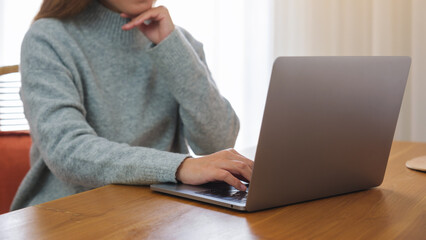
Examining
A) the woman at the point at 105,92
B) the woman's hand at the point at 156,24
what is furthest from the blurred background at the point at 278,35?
the woman's hand at the point at 156,24

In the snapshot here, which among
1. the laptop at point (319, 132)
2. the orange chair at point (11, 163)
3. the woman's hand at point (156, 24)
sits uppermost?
the woman's hand at point (156, 24)

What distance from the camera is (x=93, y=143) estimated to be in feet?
2.84

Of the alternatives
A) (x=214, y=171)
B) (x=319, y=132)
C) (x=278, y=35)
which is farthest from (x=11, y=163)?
(x=278, y=35)

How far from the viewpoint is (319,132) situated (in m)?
0.64

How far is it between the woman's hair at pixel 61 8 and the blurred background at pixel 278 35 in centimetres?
147

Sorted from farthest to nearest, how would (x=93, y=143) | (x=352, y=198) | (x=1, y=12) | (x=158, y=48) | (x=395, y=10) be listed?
(x=1, y=12), (x=395, y=10), (x=158, y=48), (x=93, y=143), (x=352, y=198)

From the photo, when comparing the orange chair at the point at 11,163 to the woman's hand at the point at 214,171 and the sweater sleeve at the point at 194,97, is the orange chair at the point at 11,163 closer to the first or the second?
the sweater sleeve at the point at 194,97

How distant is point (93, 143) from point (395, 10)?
1729 millimetres

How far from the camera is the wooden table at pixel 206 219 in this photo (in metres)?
0.53

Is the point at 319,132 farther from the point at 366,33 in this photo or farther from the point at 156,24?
the point at 366,33

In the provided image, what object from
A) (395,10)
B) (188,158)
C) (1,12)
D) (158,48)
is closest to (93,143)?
(188,158)

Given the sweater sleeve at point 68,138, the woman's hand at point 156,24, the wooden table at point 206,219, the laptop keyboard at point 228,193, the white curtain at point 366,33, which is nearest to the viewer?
the wooden table at point 206,219

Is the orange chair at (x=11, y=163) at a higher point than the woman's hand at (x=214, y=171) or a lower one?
lower

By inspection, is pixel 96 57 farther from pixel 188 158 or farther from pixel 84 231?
pixel 84 231
